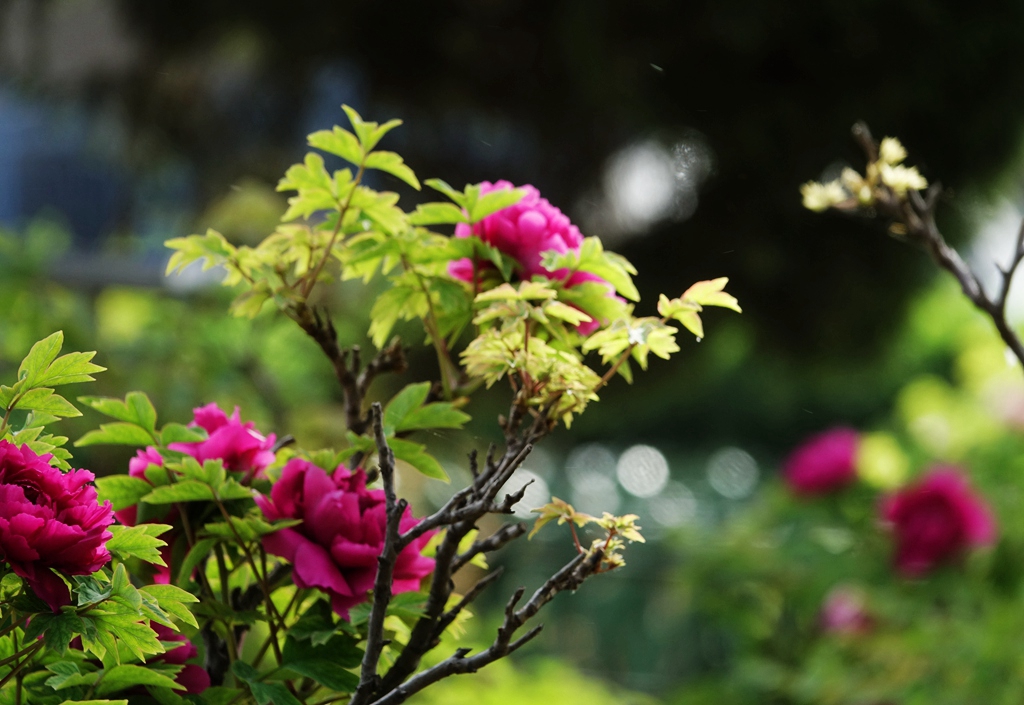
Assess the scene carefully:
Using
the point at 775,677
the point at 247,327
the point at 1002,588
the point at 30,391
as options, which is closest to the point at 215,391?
the point at 247,327

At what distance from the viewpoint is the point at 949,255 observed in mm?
654

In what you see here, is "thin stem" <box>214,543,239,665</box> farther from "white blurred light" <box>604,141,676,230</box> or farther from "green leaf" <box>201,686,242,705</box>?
"white blurred light" <box>604,141,676,230</box>

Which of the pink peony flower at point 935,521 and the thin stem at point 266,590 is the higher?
the thin stem at point 266,590

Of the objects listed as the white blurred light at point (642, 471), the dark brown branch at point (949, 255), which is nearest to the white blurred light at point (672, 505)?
the white blurred light at point (642, 471)

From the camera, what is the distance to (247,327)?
188cm

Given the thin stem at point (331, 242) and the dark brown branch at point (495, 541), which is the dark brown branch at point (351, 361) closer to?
the thin stem at point (331, 242)

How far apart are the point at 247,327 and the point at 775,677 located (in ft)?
3.88

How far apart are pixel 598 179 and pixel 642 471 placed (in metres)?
1.68

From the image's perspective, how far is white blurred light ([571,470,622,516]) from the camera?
3730 millimetres

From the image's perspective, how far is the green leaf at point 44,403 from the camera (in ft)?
1.17

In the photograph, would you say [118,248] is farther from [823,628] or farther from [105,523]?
[105,523]

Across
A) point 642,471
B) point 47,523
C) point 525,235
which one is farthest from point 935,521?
point 642,471

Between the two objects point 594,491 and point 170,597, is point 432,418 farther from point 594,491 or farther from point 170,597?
point 594,491

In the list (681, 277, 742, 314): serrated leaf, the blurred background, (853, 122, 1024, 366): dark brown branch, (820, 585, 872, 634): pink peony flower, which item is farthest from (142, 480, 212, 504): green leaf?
(820, 585, 872, 634): pink peony flower
